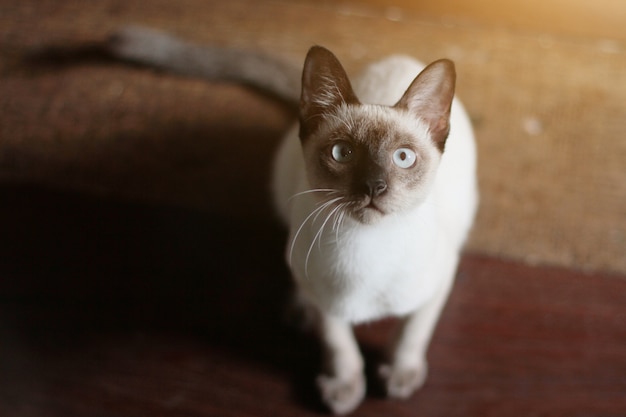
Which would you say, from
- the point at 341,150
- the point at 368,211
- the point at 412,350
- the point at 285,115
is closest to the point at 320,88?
the point at 341,150

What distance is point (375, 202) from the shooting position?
35.6 inches

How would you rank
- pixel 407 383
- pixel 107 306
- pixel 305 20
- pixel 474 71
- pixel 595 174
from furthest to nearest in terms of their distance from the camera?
pixel 305 20 → pixel 474 71 → pixel 595 174 → pixel 107 306 → pixel 407 383

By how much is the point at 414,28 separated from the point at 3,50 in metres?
1.26

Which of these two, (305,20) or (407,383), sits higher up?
(305,20)

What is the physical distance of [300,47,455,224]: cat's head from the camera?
0.91m

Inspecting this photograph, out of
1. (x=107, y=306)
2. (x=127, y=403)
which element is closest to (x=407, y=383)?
(x=127, y=403)

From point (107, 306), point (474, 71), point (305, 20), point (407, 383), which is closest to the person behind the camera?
point (407, 383)

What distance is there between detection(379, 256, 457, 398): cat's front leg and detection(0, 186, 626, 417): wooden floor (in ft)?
0.14

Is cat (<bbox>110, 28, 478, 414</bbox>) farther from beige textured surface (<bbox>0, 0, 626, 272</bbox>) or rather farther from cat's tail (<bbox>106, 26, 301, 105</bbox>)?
cat's tail (<bbox>106, 26, 301, 105</bbox>)

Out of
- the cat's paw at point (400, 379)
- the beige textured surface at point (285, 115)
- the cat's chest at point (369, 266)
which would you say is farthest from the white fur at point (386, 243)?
the beige textured surface at point (285, 115)

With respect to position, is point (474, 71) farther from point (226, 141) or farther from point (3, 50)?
point (3, 50)

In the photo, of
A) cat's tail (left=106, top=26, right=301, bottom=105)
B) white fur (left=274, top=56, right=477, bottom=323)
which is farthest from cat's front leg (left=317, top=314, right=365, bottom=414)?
cat's tail (left=106, top=26, right=301, bottom=105)

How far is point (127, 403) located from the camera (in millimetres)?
1378

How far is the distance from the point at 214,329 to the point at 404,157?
0.75 m
